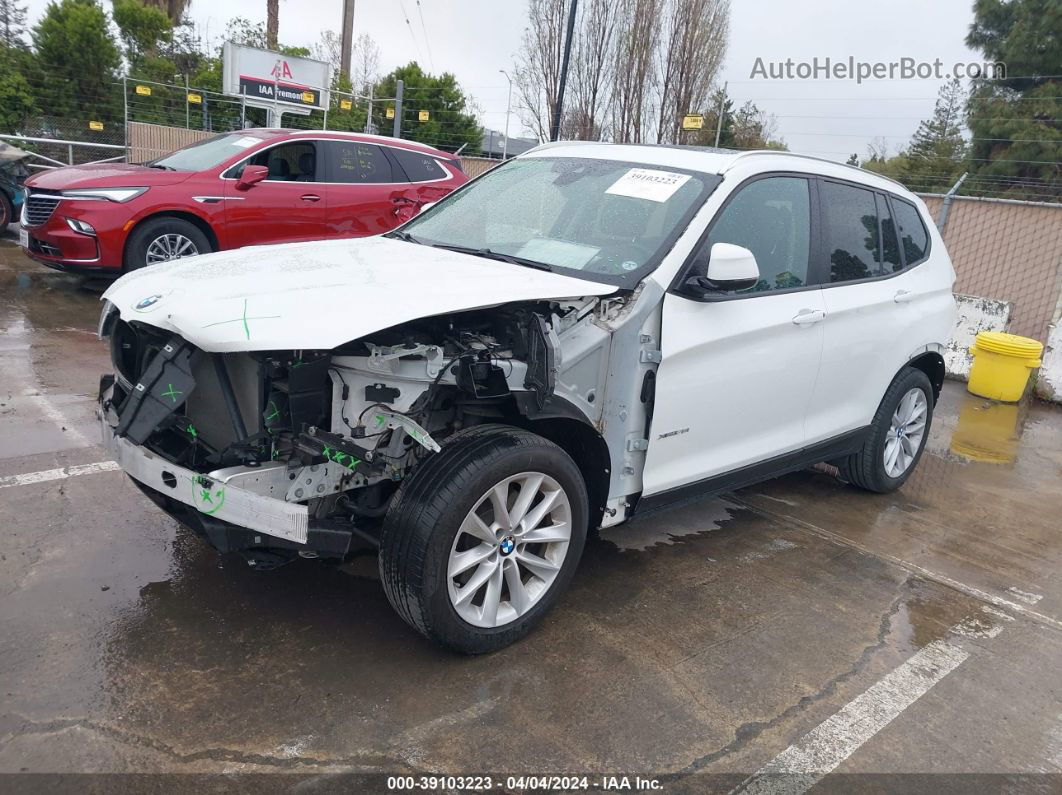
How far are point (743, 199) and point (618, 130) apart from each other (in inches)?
A: 900

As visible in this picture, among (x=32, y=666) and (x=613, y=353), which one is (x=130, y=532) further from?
(x=613, y=353)

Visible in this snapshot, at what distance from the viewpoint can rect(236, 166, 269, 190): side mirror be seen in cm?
823

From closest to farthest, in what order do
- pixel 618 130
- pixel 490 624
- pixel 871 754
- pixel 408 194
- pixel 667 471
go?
pixel 871 754 < pixel 490 624 < pixel 667 471 < pixel 408 194 < pixel 618 130

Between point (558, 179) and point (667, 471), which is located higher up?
point (558, 179)

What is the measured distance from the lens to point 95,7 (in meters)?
17.8

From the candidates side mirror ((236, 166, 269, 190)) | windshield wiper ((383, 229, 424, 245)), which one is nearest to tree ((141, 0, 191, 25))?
side mirror ((236, 166, 269, 190))

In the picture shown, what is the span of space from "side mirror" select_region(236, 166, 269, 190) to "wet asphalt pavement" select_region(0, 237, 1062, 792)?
422cm

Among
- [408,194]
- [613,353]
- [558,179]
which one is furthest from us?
[408,194]

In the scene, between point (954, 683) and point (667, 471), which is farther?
point (667, 471)

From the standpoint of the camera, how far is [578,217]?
3771mm

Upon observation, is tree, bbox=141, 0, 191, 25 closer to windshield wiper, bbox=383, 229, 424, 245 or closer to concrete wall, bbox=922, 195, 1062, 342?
concrete wall, bbox=922, 195, 1062, 342

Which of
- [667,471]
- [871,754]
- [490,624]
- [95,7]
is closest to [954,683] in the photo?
[871,754]

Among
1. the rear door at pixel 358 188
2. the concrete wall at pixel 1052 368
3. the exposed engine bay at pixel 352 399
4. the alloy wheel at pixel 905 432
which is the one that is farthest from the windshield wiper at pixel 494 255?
the concrete wall at pixel 1052 368

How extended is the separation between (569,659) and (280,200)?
686 centimetres
